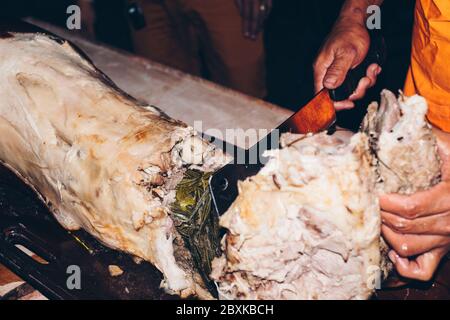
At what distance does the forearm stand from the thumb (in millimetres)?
351

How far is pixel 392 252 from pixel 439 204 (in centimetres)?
28

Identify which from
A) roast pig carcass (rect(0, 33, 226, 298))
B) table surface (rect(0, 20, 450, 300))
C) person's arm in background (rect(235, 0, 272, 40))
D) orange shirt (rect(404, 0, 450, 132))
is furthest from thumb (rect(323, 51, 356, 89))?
person's arm in background (rect(235, 0, 272, 40))

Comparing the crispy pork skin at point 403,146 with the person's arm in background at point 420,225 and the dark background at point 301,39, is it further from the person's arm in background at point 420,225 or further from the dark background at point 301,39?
the dark background at point 301,39

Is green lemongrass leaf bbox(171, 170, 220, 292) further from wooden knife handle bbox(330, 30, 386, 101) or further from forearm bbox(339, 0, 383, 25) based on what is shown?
forearm bbox(339, 0, 383, 25)

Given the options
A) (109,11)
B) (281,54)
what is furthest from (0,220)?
(109,11)

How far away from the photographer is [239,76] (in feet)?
14.0

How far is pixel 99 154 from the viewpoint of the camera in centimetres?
182

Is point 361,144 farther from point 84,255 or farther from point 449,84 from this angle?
point 84,255

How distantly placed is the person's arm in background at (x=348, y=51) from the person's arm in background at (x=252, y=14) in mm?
1209

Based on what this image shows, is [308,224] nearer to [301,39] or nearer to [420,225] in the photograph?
[420,225]

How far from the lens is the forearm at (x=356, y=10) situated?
2.63 m

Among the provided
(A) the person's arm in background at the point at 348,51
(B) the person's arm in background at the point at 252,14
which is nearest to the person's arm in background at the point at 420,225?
(A) the person's arm in background at the point at 348,51

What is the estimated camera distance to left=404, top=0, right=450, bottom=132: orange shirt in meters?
1.96

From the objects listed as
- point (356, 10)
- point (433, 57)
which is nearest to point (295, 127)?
point (433, 57)
